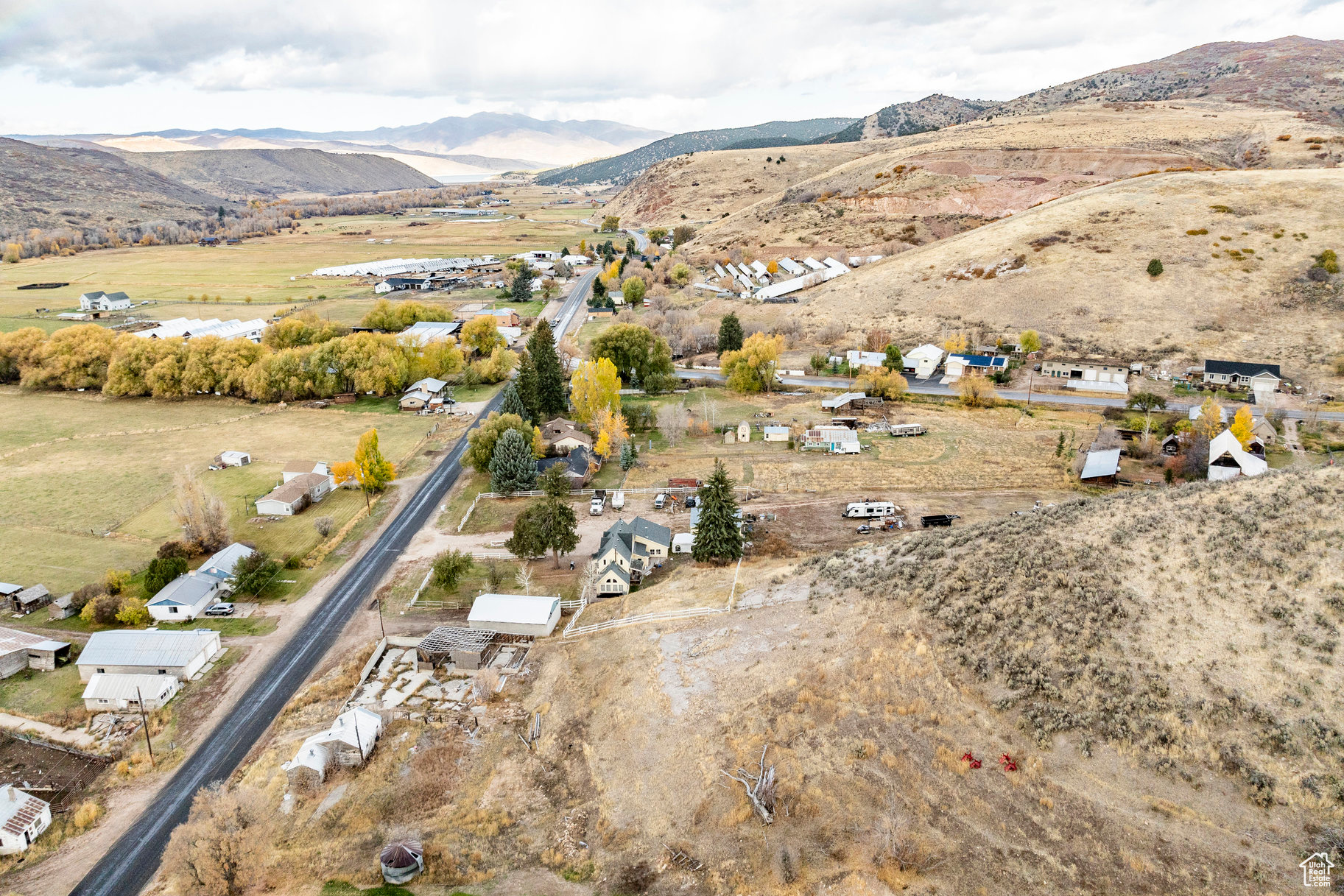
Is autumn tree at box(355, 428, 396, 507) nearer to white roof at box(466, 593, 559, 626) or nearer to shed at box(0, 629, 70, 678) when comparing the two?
white roof at box(466, 593, 559, 626)

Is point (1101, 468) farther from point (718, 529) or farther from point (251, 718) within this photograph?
point (251, 718)

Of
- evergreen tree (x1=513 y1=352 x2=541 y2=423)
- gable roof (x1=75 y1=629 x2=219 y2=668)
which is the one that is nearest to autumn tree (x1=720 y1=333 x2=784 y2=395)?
evergreen tree (x1=513 y1=352 x2=541 y2=423)

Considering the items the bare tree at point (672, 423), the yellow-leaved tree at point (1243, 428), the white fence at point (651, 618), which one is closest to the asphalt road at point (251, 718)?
the white fence at point (651, 618)

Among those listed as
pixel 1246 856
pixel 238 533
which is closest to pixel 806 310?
pixel 238 533

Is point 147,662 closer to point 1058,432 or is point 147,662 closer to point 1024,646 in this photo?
point 1024,646

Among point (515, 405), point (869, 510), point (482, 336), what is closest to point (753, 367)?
point (515, 405)

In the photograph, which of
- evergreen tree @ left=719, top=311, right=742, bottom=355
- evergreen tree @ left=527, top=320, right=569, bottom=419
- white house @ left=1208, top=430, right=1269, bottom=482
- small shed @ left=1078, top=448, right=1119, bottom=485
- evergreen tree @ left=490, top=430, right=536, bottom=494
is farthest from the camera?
evergreen tree @ left=719, top=311, right=742, bottom=355
